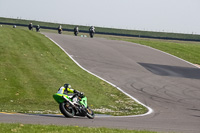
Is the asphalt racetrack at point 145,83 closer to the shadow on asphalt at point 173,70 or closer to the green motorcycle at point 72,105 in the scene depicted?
the shadow on asphalt at point 173,70

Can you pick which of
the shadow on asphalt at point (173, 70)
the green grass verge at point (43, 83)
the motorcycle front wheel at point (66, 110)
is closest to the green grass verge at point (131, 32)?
the shadow on asphalt at point (173, 70)

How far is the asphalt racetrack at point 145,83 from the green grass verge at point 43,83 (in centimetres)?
115

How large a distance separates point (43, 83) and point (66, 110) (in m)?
7.25

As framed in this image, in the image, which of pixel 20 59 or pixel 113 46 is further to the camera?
pixel 113 46

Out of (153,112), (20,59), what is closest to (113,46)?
(20,59)

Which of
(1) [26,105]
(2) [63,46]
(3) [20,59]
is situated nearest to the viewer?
(1) [26,105]

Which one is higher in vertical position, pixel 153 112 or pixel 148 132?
pixel 148 132

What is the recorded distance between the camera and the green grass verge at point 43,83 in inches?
676

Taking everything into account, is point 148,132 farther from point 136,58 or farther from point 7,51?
point 136,58

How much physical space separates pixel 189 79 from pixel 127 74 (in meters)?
4.12

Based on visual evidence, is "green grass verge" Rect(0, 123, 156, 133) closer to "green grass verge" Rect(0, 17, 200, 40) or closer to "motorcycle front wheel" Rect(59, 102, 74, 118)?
"motorcycle front wheel" Rect(59, 102, 74, 118)

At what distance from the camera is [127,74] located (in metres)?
26.5

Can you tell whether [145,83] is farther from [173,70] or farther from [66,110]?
[66,110]

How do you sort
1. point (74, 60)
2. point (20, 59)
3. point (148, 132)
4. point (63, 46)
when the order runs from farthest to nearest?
1. point (63, 46)
2. point (74, 60)
3. point (20, 59)
4. point (148, 132)
